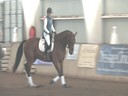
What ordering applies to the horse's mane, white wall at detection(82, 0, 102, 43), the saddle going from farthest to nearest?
white wall at detection(82, 0, 102, 43)
the saddle
the horse's mane

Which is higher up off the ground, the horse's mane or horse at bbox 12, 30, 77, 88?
the horse's mane

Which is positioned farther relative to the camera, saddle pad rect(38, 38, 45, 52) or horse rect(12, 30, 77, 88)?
saddle pad rect(38, 38, 45, 52)

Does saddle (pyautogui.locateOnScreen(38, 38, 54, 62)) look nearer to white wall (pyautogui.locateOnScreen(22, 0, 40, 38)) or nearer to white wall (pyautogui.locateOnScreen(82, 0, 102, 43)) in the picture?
white wall (pyautogui.locateOnScreen(82, 0, 102, 43))

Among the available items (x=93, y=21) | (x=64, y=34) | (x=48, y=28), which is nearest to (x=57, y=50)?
(x=64, y=34)

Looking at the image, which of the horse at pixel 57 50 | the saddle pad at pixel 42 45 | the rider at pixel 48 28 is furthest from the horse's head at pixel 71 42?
the saddle pad at pixel 42 45

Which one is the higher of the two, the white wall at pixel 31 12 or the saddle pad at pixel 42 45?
the white wall at pixel 31 12

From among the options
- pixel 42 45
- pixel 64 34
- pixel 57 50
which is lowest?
pixel 57 50

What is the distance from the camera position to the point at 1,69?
2130 cm

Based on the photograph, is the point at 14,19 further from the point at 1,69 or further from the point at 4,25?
the point at 1,69

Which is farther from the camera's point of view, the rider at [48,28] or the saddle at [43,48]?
the saddle at [43,48]

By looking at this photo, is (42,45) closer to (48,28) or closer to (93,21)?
(48,28)

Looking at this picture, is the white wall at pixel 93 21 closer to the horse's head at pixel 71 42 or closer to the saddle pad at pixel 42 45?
the saddle pad at pixel 42 45

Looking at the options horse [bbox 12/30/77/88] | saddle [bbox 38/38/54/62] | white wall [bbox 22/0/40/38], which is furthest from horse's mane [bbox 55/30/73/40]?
white wall [bbox 22/0/40/38]

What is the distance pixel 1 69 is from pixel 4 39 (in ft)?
15.9
